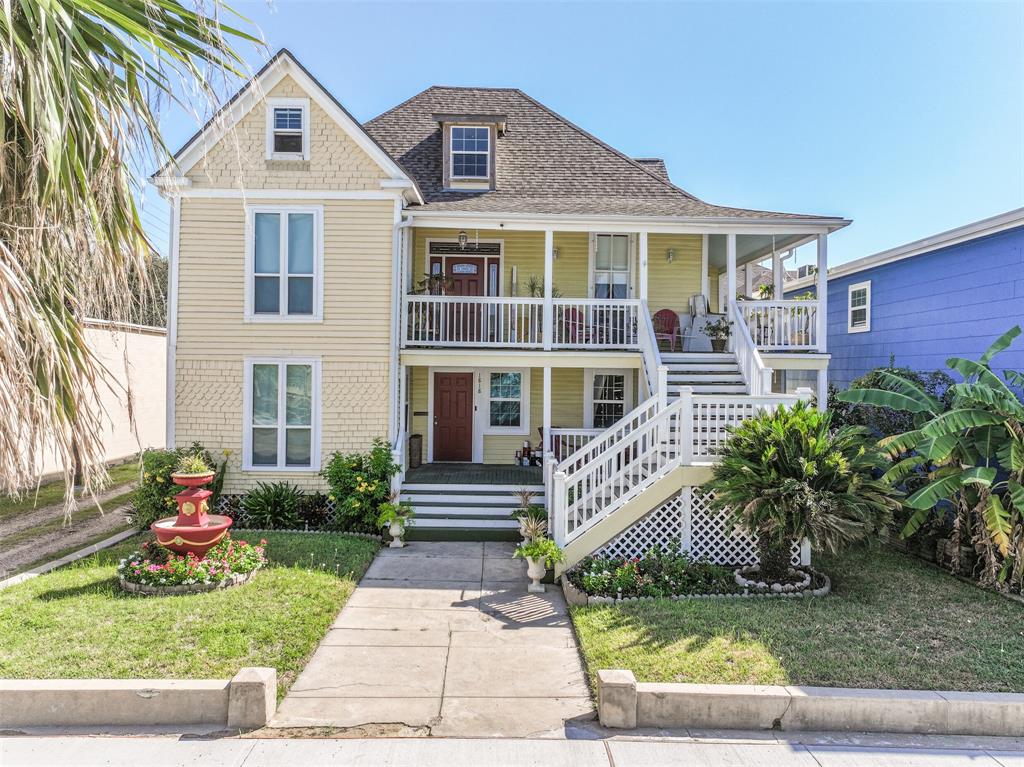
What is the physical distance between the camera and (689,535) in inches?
346

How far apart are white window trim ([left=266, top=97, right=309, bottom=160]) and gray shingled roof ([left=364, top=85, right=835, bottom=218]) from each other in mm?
2490

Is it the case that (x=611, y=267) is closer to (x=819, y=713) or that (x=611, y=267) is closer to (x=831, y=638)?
(x=831, y=638)

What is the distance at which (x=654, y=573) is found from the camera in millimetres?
8023

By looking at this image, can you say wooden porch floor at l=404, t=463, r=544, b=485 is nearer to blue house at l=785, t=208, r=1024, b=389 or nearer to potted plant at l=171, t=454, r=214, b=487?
potted plant at l=171, t=454, r=214, b=487

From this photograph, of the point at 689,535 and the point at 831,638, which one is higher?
the point at 689,535

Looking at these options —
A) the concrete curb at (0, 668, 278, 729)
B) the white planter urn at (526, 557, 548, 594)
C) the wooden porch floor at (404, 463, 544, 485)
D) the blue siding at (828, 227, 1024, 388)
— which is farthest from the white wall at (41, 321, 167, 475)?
the blue siding at (828, 227, 1024, 388)

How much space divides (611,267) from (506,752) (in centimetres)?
1117

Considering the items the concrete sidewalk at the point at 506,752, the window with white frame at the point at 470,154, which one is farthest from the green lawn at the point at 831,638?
the window with white frame at the point at 470,154

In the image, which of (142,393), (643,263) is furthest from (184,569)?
(142,393)

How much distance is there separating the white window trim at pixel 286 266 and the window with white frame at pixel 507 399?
4277mm

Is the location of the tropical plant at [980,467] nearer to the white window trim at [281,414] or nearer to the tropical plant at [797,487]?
the tropical plant at [797,487]

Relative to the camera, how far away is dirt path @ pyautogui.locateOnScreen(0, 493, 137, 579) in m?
9.11

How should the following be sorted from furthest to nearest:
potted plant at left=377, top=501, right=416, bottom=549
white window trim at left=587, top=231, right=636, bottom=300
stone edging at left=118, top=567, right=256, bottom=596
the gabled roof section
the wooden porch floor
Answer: white window trim at left=587, top=231, right=636, bottom=300 → the wooden porch floor → the gabled roof section → potted plant at left=377, top=501, right=416, bottom=549 → stone edging at left=118, top=567, right=256, bottom=596

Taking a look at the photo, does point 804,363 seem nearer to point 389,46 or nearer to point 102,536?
point 389,46
